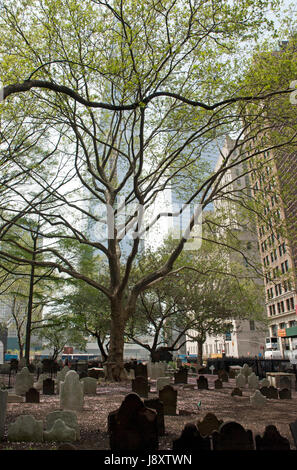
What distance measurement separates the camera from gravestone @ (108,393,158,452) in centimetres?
464

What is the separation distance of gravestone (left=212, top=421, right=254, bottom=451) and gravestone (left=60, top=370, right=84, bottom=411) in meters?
5.41

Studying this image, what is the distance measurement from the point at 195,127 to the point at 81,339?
26880 mm

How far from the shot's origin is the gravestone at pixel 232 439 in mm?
3971

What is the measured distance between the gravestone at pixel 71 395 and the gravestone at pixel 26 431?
3.27m

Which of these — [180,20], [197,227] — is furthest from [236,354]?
[180,20]

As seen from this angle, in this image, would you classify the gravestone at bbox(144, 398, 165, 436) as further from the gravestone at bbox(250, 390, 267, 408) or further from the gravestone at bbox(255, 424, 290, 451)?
the gravestone at bbox(250, 390, 267, 408)

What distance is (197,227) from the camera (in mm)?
23859

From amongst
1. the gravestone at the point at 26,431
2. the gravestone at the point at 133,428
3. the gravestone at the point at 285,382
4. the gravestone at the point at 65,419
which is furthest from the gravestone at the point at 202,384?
the gravestone at the point at 133,428

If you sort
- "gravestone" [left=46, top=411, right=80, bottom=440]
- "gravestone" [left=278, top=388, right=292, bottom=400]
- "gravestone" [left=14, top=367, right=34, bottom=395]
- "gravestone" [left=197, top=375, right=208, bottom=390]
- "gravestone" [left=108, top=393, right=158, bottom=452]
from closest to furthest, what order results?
1. "gravestone" [left=108, top=393, right=158, bottom=452]
2. "gravestone" [left=46, top=411, right=80, bottom=440]
3. "gravestone" [left=278, top=388, right=292, bottom=400]
4. "gravestone" [left=14, top=367, right=34, bottom=395]
5. "gravestone" [left=197, top=375, right=208, bottom=390]

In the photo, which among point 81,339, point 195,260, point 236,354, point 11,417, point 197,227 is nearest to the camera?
point 11,417

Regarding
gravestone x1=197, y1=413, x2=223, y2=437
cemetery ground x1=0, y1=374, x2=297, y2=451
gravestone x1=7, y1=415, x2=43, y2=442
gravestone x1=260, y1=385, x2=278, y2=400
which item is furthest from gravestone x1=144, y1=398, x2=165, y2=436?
gravestone x1=260, y1=385, x2=278, y2=400

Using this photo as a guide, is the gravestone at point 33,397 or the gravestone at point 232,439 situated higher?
the gravestone at point 232,439

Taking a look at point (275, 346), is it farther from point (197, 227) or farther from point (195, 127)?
point (195, 127)

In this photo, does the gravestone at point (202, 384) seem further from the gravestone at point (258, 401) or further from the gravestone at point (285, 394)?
the gravestone at point (258, 401)
